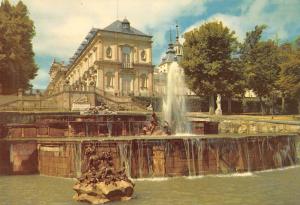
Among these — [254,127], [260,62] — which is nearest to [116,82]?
[260,62]

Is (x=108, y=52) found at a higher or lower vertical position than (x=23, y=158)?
higher

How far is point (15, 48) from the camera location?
49406 mm

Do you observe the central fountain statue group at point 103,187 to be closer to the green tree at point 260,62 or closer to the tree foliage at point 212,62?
the tree foliage at point 212,62

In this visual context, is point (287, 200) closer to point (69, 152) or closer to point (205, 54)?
point (69, 152)

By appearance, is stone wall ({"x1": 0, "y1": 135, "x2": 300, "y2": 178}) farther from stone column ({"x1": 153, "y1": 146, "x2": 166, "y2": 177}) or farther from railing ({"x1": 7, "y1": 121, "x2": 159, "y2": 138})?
railing ({"x1": 7, "y1": 121, "x2": 159, "y2": 138})

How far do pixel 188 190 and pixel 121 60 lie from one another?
49.7m

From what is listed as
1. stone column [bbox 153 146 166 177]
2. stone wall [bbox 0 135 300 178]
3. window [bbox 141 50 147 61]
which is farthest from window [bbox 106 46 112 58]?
stone column [bbox 153 146 166 177]

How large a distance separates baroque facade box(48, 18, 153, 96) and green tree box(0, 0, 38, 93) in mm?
7399

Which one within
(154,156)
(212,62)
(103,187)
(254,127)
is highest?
(212,62)

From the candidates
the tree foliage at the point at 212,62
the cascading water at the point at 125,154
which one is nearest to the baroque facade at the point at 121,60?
the tree foliage at the point at 212,62

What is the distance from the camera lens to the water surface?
50.2 ft

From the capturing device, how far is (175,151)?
21406 millimetres

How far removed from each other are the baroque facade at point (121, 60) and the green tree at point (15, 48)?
7399 mm

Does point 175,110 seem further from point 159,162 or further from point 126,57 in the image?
point 126,57
